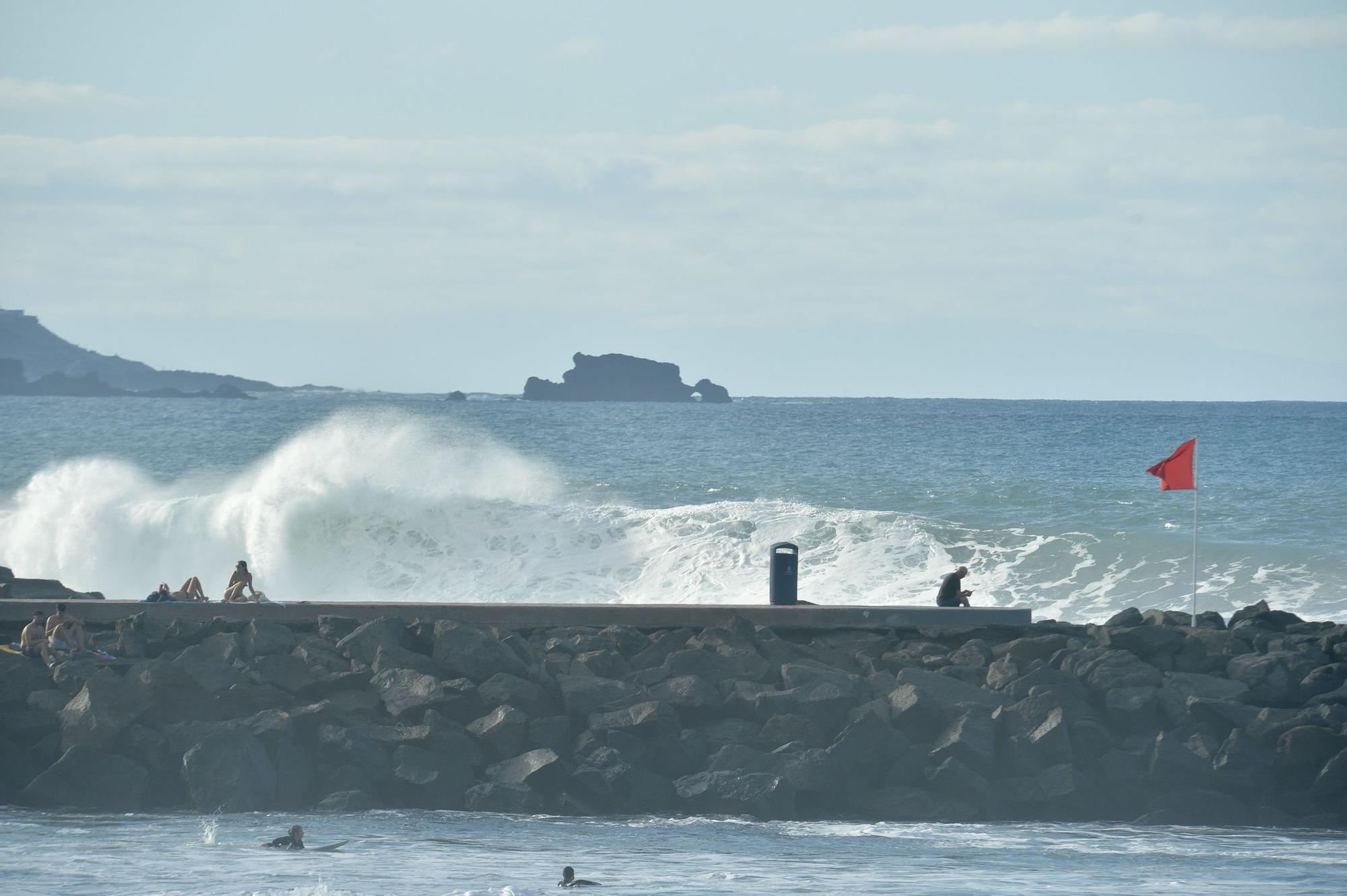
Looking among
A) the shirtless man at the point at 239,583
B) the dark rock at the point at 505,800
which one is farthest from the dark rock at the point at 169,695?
the shirtless man at the point at 239,583

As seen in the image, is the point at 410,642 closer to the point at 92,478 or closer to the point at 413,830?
the point at 413,830

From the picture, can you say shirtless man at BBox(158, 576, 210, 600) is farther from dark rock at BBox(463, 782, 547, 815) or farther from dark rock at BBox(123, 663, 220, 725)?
dark rock at BBox(463, 782, 547, 815)

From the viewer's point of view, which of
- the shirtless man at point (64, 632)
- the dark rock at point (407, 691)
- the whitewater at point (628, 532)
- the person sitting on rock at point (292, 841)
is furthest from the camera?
the whitewater at point (628, 532)

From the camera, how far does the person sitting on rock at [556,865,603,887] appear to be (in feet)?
28.9

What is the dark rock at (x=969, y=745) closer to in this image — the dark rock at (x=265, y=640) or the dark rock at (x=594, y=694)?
the dark rock at (x=594, y=694)

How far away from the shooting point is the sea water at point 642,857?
8977 mm

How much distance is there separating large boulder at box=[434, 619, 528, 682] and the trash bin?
3318 millimetres

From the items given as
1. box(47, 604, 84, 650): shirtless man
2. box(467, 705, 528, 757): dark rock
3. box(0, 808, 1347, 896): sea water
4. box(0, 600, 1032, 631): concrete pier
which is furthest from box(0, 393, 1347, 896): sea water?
box(0, 600, 1032, 631): concrete pier

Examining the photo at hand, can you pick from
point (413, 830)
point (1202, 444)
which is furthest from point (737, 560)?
point (1202, 444)

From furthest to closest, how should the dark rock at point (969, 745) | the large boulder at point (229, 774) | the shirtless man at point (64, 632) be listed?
the shirtless man at point (64, 632), the dark rock at point (969, 745), the large boulder at point (229, 774)

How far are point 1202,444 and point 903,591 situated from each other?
4199 cm

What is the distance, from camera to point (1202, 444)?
59.2 meters

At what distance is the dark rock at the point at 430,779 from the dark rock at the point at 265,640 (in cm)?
240

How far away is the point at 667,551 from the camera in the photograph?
2403cm
